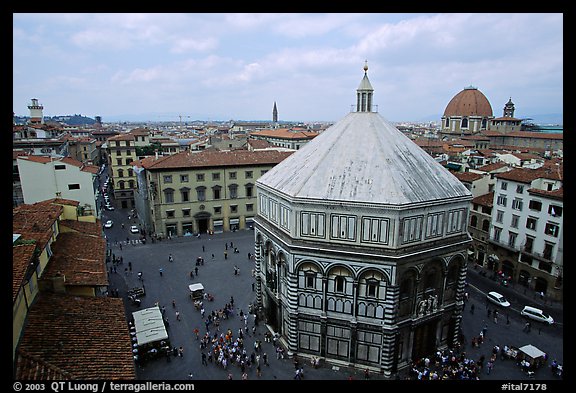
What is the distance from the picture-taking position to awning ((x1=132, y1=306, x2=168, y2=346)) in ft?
86.5

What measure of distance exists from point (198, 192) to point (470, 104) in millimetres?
111678

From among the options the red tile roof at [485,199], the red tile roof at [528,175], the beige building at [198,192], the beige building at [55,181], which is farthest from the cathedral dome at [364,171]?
the beige building at [198,192]

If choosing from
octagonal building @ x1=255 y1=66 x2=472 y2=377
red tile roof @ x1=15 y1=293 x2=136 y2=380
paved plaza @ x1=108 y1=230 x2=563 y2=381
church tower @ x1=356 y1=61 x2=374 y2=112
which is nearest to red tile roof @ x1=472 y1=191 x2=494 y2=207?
paved plaza @ x1=108 y1=230 x2=563 y2=381

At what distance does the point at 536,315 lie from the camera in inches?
1249

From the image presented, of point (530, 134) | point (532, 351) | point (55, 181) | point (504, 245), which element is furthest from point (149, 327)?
point (530, 134)

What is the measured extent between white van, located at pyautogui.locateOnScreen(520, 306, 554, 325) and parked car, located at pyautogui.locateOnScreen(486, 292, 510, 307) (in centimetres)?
170

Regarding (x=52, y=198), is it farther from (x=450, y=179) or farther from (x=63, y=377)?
(x=450, y=179)

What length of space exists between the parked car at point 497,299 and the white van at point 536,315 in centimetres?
170

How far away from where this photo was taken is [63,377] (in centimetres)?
1505

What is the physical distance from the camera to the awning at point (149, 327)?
26.4 m

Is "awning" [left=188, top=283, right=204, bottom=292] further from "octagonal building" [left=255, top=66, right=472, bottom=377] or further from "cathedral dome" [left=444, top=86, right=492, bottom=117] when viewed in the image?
"cathedral dome" [left=444, top=86, right=492, bottom=117]
